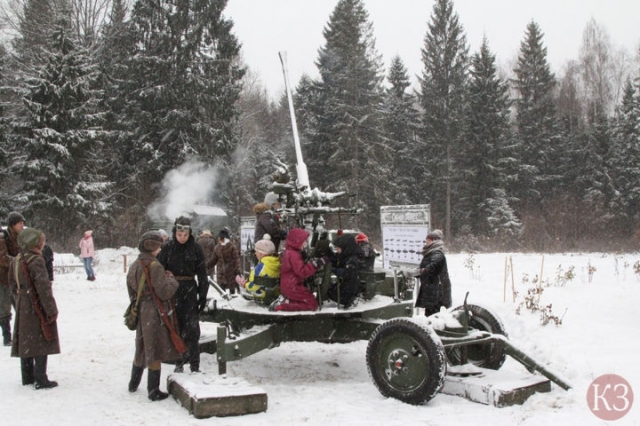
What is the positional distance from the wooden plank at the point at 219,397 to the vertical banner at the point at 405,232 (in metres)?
4.82

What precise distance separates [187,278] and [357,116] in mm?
29459

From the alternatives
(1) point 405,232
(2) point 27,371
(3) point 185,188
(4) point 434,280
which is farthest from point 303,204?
(3) point 185,188

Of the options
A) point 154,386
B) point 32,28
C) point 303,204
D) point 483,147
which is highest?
point 32,28

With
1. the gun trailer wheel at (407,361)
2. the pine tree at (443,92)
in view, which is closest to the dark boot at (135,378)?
the gun trailer wheel at (407,361)

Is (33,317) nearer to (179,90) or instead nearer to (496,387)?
(496,387)

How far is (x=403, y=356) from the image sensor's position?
562 cm

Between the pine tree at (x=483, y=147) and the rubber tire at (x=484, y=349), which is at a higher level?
the pine tree at (x=483, y=147)

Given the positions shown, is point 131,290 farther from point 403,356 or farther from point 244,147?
point 244,147

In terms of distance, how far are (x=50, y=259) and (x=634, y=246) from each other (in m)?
21.6

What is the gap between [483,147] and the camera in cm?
3934

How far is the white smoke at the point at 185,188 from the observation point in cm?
3084

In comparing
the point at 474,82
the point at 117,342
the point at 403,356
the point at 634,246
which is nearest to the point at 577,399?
the point at 403,356

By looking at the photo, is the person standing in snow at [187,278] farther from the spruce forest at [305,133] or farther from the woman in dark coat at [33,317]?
the spruce forest at [305,133]

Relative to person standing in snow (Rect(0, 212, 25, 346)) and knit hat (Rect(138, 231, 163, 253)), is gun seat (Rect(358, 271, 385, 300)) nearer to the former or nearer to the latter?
knit hat (Rect(138, 231, 163, 253))
